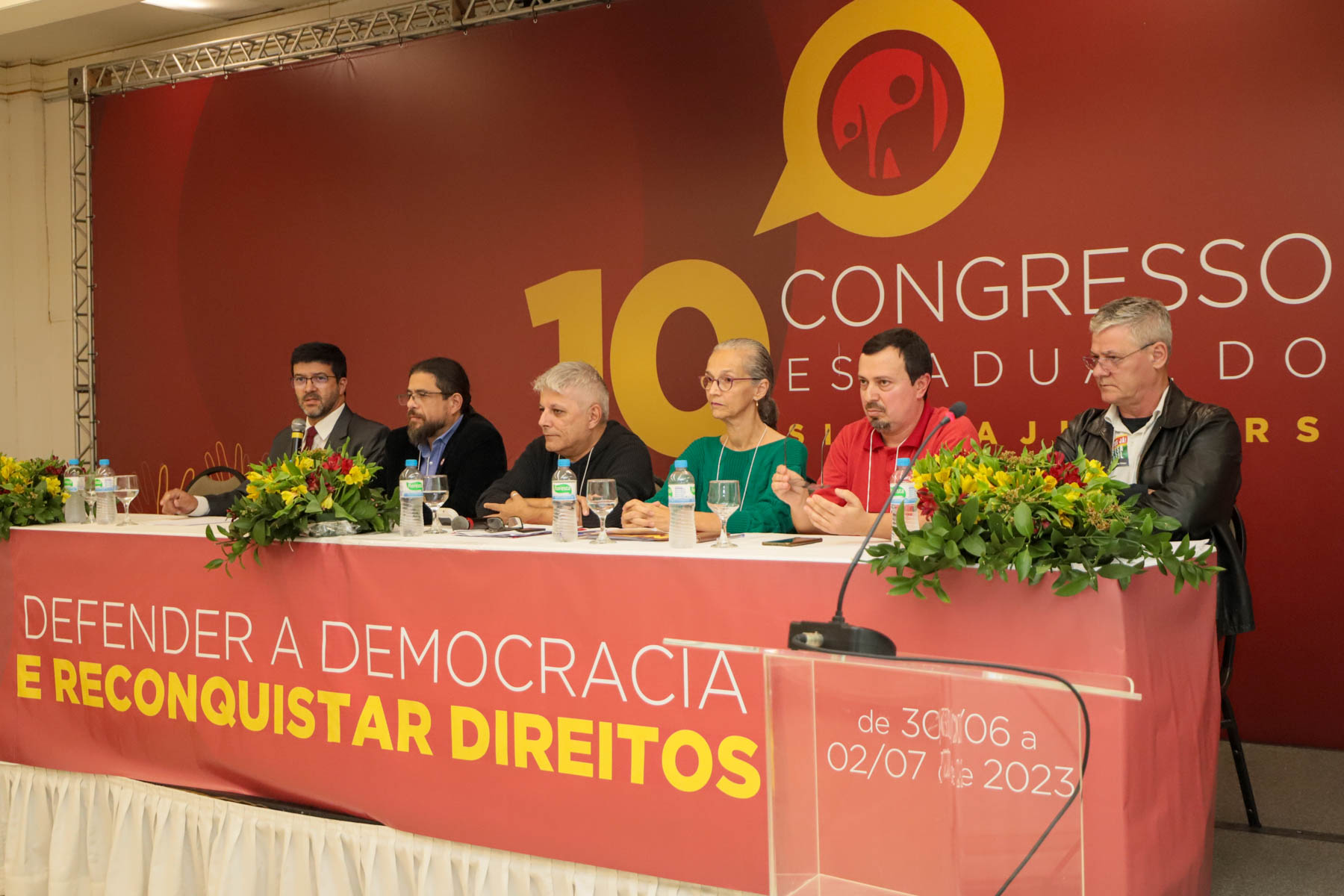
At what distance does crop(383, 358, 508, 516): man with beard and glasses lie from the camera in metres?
3.91

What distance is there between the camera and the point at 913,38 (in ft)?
14.6

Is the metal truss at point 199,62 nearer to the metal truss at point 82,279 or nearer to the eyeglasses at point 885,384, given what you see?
the metal truss at point 82,279

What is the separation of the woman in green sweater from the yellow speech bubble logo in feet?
4.57

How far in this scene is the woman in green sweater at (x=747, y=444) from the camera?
3.31 meters

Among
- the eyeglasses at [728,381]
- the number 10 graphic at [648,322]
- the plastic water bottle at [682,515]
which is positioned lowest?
the plastic water bottle at [682,515]

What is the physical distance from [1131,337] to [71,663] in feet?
9.99

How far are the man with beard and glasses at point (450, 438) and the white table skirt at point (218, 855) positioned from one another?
52.3 inches

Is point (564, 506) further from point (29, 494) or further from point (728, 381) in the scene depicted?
point (29, 494)

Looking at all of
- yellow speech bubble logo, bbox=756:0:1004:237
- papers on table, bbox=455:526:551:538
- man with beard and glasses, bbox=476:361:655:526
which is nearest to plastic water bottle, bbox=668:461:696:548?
papers on table, bbox=455:526:551:538

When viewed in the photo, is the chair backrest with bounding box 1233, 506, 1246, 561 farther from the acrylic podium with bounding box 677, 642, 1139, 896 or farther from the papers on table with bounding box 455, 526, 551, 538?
the papers on table with bounding box 455, 526, 551, 538

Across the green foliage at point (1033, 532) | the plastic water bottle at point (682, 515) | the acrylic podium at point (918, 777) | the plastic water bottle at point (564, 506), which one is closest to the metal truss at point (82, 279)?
the plastic water bottle at point (564, 506)

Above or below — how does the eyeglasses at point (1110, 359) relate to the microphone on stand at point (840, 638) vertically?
above

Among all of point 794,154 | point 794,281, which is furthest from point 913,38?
point 794,281

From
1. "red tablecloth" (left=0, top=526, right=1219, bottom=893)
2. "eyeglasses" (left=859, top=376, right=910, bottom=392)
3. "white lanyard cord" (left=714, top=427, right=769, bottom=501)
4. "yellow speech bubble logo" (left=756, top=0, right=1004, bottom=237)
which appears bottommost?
"red tablecloth" (left=0, top=526, right=1219, bottom=893)
